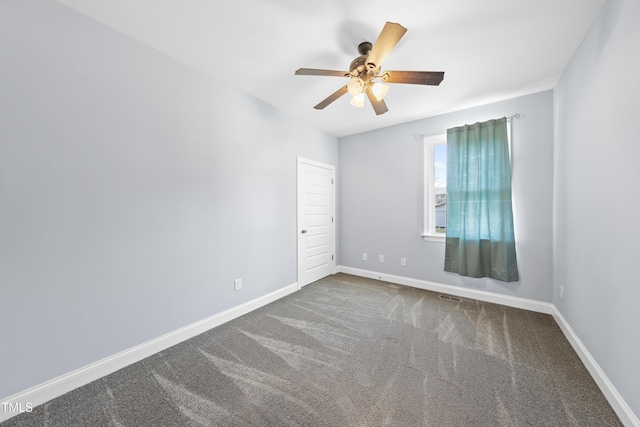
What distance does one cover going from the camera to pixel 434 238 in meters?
3.52

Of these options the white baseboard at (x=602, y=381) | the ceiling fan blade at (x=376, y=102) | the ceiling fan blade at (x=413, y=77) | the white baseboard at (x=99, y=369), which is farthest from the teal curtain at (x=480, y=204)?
the white baseboard at (x=99, y=369)

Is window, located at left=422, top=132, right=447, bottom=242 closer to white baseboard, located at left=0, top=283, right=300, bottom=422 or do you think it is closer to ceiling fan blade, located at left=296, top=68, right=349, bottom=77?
ceiling fan blade, located at left=296, top=68, right=349, bottom=77

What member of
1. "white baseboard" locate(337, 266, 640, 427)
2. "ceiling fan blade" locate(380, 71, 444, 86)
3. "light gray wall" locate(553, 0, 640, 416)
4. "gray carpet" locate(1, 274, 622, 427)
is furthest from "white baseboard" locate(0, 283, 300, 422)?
"light gray wall" locate(553, 0, 640, 416)

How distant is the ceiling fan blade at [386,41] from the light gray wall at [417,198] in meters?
1.63

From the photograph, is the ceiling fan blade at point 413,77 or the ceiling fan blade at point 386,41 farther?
the ceiling fan blade at point 413,77

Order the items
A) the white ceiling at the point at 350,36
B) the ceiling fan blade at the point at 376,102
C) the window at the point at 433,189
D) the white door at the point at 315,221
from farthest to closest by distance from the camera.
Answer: the white door at the point at 315,221 < the window at the point at 433,189 < the ceiling fan blade at the point at 376,102 < the white ceiling at the point at 350,36

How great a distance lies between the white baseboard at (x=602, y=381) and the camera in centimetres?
130

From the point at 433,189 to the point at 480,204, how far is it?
70 centimetres

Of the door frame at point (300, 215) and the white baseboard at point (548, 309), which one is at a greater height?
the door frame at point (300, 215)

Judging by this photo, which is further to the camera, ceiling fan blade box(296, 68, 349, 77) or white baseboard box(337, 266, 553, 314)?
white baseboard box(337, 266, 553, 314)

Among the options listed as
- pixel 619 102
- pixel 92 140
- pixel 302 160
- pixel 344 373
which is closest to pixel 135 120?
pixel 92 140

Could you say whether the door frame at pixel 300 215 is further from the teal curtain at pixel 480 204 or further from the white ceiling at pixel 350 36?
the teal curtain at pixel 480 204

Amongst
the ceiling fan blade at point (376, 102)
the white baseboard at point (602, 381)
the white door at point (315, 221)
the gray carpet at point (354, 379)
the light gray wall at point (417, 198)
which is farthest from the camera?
the white door at point (315, 221)

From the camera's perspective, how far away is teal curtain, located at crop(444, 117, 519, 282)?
2920 millimetres
